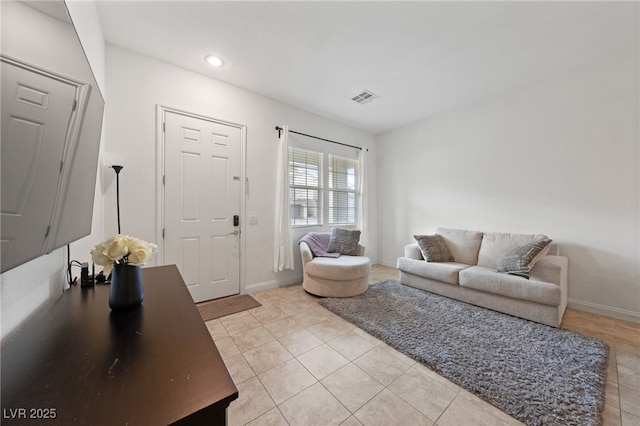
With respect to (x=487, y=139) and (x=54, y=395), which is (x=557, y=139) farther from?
(x=54, y=395)

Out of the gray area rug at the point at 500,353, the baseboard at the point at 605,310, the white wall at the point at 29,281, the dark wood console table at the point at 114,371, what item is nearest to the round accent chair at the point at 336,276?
the gray area rug at the point at 500,353

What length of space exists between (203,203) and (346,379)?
2401mm

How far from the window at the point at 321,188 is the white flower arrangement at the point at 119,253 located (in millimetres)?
2582

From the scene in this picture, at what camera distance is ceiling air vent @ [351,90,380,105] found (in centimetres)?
327

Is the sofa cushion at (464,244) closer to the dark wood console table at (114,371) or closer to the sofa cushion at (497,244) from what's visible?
the sofa cushion at (497,244)

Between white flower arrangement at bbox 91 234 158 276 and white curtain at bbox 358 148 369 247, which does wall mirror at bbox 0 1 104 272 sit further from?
white curtain at bbox 358 148 369 247

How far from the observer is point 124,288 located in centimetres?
105

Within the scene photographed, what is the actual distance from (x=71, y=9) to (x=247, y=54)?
1419 millimetres

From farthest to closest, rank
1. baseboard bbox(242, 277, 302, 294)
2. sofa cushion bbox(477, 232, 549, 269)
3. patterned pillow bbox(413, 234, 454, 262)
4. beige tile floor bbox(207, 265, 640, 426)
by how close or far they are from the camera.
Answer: patterned pillow bbox(413, 234, 454, 262), baseboard bbox(242, 277, 302, 294), sofa cushion bbox(477, 232, 549, 269), beige tile floor bbox(207, 265, 640, 426)

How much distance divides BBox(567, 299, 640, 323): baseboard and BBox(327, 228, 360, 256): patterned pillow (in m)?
2.64

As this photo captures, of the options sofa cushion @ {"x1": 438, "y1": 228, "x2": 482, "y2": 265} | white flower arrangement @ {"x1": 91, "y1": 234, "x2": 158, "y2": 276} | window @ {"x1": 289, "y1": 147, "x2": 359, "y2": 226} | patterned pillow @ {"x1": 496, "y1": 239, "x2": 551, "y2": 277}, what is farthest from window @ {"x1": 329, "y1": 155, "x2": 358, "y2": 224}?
white flower arrangement @ {"x1": 91, "y1": 234, "x2": 158, "y2": 276}

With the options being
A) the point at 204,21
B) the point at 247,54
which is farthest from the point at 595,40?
the point at 204,21

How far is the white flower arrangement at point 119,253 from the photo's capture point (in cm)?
105

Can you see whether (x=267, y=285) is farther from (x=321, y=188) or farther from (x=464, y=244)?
(x=464, y=244)
